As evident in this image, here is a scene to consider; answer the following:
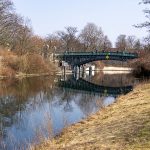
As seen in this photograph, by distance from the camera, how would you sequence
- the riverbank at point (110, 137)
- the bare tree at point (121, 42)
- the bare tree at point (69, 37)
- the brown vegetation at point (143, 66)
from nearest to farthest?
the riverbank at point (110, 137), the brown vegetation at point (143, 66), the bare tree at point (69, 37), the bare tree at point (121, 42)

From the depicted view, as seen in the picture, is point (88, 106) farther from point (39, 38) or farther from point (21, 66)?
point (39, 38)

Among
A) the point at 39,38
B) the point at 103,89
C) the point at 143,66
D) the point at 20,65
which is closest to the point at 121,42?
the point at 39,38

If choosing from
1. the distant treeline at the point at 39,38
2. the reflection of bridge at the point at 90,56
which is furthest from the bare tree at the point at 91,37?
the reflection of bridge at the point at 90,56

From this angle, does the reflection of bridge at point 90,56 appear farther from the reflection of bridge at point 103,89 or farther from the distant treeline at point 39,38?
the reflection of bridge at point 103,89

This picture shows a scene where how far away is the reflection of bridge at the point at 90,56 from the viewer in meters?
80.9

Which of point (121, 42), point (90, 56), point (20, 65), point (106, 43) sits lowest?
point (20, 65)

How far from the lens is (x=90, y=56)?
86.4m

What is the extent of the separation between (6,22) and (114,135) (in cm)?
5881

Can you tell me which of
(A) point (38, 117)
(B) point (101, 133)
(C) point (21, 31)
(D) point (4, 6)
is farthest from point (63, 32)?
(B) point (101, 133)

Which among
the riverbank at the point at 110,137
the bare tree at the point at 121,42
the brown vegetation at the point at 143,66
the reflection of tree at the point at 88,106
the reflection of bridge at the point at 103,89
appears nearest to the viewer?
the riverbank at the point at 110,137

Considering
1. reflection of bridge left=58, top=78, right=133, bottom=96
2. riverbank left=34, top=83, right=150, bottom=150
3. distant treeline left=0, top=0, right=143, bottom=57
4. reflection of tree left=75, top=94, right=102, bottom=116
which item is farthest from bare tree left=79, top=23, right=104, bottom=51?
riverbank left=34, top=83, right=150, bottom=150

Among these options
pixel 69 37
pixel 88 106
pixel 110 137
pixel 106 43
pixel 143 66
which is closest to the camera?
pixel 110 137

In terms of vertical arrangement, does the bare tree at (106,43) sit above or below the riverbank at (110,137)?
above

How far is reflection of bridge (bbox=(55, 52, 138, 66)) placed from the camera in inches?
3184
